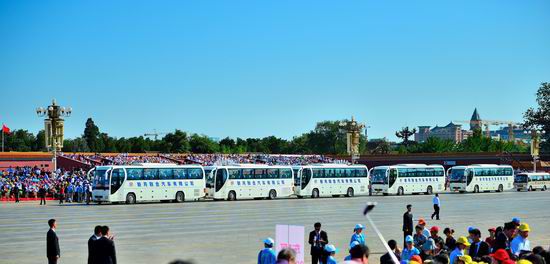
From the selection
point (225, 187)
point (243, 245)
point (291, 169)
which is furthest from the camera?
point (291, 169)

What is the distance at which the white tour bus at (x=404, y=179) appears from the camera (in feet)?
193

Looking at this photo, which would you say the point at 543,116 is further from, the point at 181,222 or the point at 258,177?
the point at 181,222

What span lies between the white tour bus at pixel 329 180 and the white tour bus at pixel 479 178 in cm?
993

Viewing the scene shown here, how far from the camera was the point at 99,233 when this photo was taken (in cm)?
1334

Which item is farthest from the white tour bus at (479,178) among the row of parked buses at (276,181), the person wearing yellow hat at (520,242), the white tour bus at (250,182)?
the person wearing yellow hat at (520,242)

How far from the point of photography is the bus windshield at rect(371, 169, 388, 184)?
193ft

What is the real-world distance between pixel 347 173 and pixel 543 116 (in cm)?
5517

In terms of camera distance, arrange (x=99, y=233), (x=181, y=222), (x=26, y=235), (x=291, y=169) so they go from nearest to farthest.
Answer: (x=99, y=233)
(x=26, y=235)
(x=181, y=222)
(x=291, y=169)


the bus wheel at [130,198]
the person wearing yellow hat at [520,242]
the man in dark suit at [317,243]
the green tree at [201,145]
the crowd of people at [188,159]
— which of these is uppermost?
the green tree at [201,145]

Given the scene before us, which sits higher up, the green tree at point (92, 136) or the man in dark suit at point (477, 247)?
the green tree at point (92, 136)

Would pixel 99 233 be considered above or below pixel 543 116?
below

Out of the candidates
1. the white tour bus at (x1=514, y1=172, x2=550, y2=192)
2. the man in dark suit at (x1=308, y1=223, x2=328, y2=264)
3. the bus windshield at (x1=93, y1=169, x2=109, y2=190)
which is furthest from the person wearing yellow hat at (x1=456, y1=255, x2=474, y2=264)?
the white tour bus at (x1=514, y1=172, x2=550, y2=192)

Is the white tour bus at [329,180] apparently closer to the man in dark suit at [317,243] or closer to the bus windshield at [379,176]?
the bus windshield at [379,176]

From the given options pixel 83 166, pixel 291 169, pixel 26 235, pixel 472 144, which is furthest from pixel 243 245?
pixel 472 144
